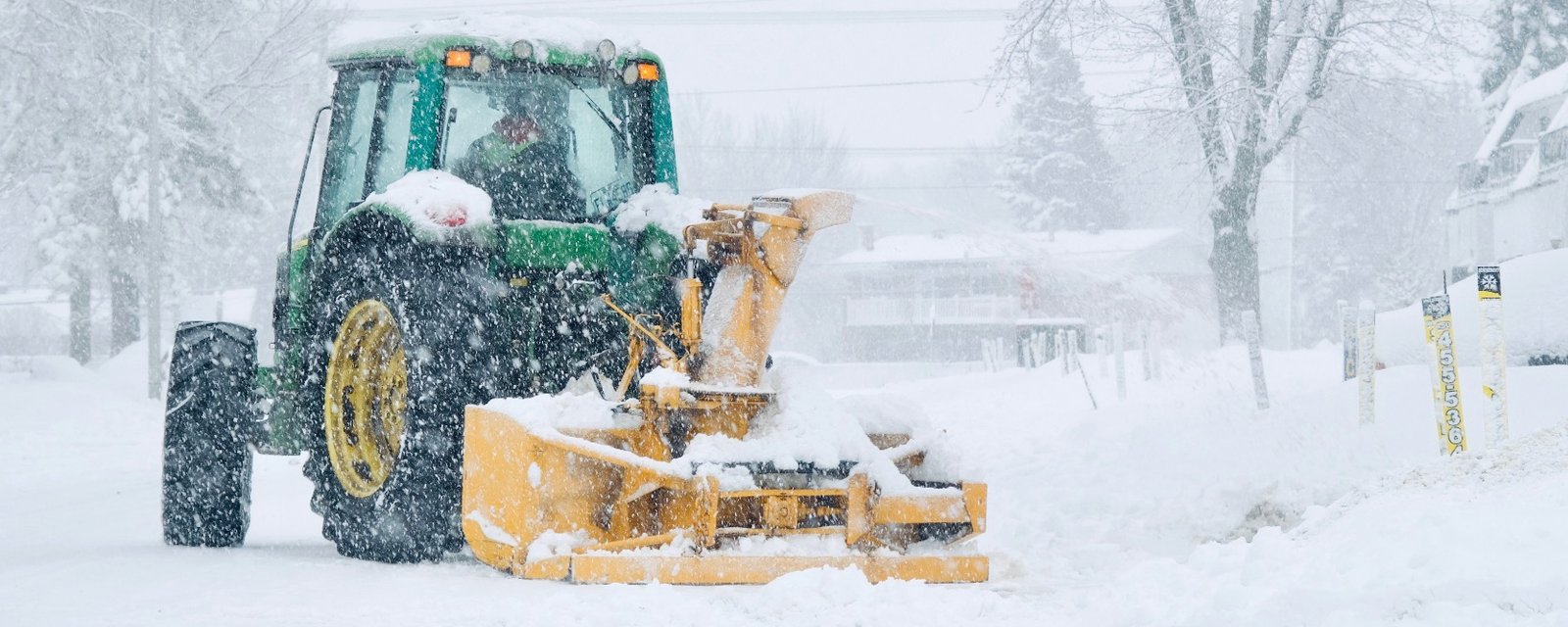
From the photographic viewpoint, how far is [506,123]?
278 inches

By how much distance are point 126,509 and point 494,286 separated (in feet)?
18.6

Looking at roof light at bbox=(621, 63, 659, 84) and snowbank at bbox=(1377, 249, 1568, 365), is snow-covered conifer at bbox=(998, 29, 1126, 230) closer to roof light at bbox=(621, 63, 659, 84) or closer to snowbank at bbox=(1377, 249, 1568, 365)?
snowbank at bbox=(1377, 249, 1568, 365)

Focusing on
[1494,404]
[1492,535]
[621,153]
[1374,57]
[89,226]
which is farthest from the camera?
[89,226]

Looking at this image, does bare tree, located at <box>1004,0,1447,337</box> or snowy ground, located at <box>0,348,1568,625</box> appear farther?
bare tree, located at <box>1004,0,1447,337</box>

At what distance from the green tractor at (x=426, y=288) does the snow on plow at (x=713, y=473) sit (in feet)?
1.25

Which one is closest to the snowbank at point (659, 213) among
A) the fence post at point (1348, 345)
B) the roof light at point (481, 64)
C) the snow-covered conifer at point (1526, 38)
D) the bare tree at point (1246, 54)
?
the roof light at point (481, 64)

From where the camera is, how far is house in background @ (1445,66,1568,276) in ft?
106

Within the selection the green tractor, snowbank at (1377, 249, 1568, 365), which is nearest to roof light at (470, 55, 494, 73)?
the green tractor

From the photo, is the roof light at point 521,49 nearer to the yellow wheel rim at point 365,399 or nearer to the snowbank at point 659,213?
the snowbank at point 659,213

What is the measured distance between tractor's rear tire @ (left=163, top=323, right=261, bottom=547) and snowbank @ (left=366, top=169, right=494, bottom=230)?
61.8 inches

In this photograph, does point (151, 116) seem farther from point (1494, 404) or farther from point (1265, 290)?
point (1265, 290)

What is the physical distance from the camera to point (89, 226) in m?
29.1

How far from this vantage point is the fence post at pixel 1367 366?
1004 centimetres

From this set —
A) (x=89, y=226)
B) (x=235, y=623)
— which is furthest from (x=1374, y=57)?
(x=89, y=226)
